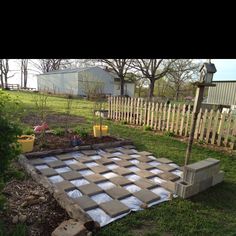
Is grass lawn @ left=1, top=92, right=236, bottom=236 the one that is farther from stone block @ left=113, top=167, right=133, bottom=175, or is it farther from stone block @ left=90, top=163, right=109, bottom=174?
stone block @ left=90, top=163, right=109, bottom=174

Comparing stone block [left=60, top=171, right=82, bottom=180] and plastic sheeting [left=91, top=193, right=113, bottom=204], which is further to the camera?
stone block [left=60, top=171, right=82, bottom=180]

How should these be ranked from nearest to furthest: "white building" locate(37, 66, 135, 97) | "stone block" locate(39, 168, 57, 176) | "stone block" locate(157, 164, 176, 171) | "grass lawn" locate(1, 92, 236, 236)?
"grass lawn" locate(1, 92, 236, 236) < "stone block" locate(39, 168, 57, 176) < "stone block" locate(157, 164, 176, 171) < "white building" locate(37, 66, 135, 97)

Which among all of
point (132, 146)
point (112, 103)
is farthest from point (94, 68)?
point (132, 146)

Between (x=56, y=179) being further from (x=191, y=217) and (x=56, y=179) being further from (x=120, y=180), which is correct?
(x=191, y=217)

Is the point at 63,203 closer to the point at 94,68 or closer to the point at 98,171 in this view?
the point at 98,171

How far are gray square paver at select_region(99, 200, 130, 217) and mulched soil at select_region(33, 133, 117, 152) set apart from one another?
9.41 ft

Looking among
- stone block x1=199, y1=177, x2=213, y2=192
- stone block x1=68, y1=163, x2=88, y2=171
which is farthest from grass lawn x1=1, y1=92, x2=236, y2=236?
stone block x1=68, y1=163, x2=88, y2=171

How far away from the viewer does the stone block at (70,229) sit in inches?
99.1

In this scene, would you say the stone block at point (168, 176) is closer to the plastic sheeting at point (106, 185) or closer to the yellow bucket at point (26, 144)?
the plastic sheeting at point (106, 185)

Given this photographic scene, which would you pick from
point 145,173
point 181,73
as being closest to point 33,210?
point 145,173

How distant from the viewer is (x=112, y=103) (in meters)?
11.2

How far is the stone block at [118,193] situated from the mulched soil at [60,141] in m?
2.50

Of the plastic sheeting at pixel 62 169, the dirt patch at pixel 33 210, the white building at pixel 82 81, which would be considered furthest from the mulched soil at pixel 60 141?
the white building at pixel 82 81

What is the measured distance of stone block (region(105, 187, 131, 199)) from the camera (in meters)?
3.75
